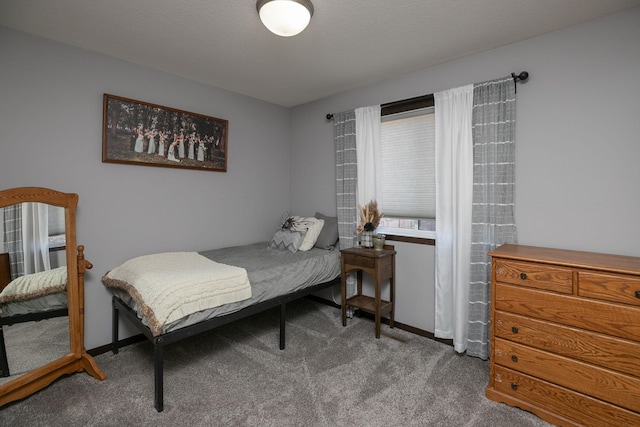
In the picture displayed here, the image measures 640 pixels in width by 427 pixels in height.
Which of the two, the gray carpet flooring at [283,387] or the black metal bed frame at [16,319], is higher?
the black metal bed frame at [16,319]

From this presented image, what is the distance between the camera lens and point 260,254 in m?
3.08

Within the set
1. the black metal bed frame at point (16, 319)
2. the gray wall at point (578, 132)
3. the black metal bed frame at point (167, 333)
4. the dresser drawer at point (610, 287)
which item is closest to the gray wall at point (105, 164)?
the black metal bed frame at point (167, 333)

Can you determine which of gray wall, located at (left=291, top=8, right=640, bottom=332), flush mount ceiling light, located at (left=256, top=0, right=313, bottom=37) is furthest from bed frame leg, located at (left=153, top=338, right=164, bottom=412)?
gray wall, located at (left=291, top=8, right=640, bottom=332)

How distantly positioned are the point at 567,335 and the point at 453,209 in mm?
1183

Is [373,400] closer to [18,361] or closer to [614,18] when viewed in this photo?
[18,361]

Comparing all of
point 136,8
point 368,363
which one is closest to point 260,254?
point 368,363

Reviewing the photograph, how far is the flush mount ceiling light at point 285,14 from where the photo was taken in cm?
170

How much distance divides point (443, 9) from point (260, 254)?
8.25ft

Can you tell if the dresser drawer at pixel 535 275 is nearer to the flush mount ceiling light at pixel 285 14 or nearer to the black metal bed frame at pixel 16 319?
the flush mount ceiling light at pixel 285 14

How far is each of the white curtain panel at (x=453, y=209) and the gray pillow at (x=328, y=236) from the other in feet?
3.80

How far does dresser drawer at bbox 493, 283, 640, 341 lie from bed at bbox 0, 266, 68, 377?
3.05 m

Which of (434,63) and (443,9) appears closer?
(443,9)

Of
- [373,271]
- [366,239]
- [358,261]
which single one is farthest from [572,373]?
[366,239]

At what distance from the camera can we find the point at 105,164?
2592 mm
